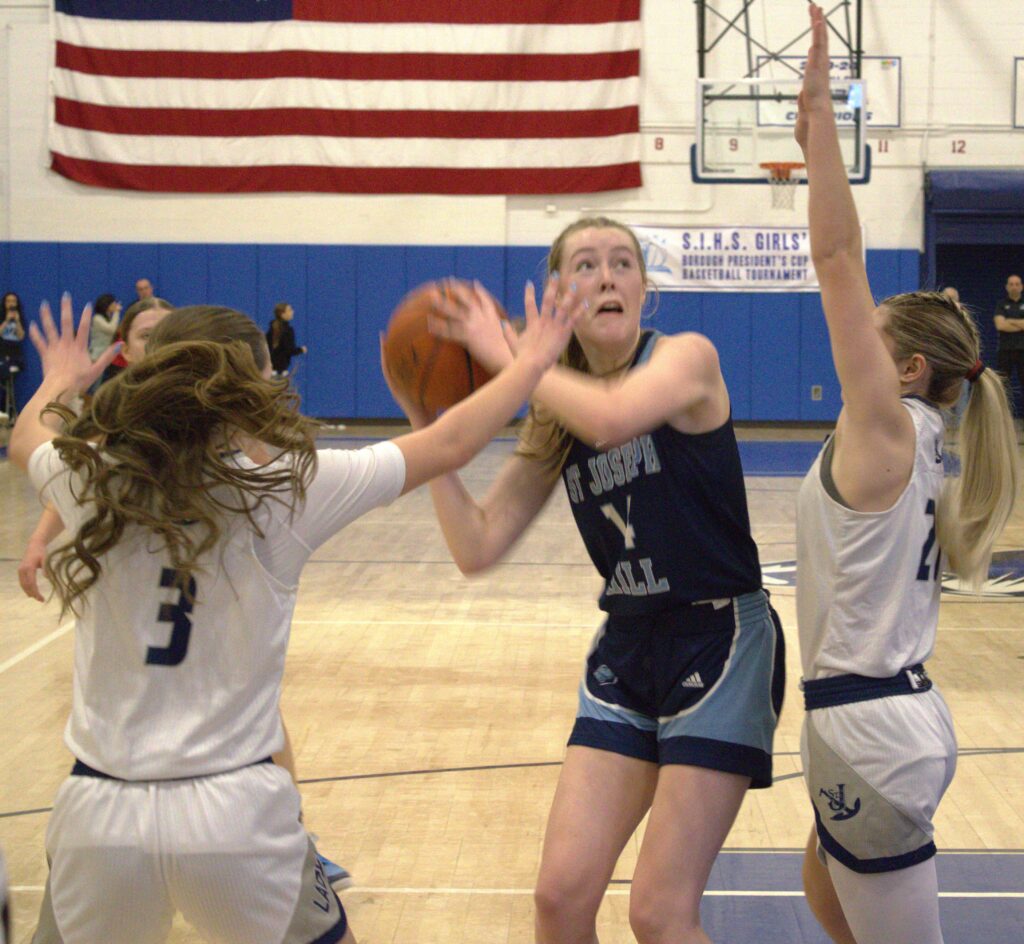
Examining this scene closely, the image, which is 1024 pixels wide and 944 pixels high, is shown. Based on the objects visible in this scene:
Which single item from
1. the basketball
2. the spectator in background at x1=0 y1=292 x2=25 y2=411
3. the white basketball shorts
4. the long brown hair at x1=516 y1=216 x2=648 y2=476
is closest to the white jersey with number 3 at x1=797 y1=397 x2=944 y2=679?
the long brown hair at x1=516 y1=216 x2=648 y2=476

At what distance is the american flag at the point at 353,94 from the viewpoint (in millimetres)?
15586

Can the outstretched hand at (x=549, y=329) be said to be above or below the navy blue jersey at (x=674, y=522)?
above

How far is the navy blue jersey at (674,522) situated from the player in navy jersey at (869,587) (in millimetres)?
160

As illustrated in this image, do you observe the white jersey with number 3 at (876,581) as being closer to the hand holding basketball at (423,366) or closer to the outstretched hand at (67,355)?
the hand holding basketball at (423,366)

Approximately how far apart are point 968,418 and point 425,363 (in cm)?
105

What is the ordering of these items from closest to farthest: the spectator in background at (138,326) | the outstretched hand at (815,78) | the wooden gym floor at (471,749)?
1. the outstretched hand at (815,78)
2. the wooden gym floor at (471,749)
3. the spectator in background at (138,326)

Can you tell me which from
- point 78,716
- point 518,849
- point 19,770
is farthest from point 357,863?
point 78,716

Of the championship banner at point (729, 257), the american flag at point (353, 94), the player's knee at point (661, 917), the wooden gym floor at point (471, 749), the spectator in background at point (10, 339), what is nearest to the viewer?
the player's knee at point (661, 917)

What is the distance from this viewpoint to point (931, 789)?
2.18 m

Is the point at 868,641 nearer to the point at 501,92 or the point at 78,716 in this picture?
the point at 78,716

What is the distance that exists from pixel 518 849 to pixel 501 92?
13.0 meters

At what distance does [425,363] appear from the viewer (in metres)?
2.71

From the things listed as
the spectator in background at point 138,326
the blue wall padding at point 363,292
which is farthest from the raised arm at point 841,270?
the blue wall padding at point 363,292

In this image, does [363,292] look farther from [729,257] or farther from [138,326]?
[138,326]
